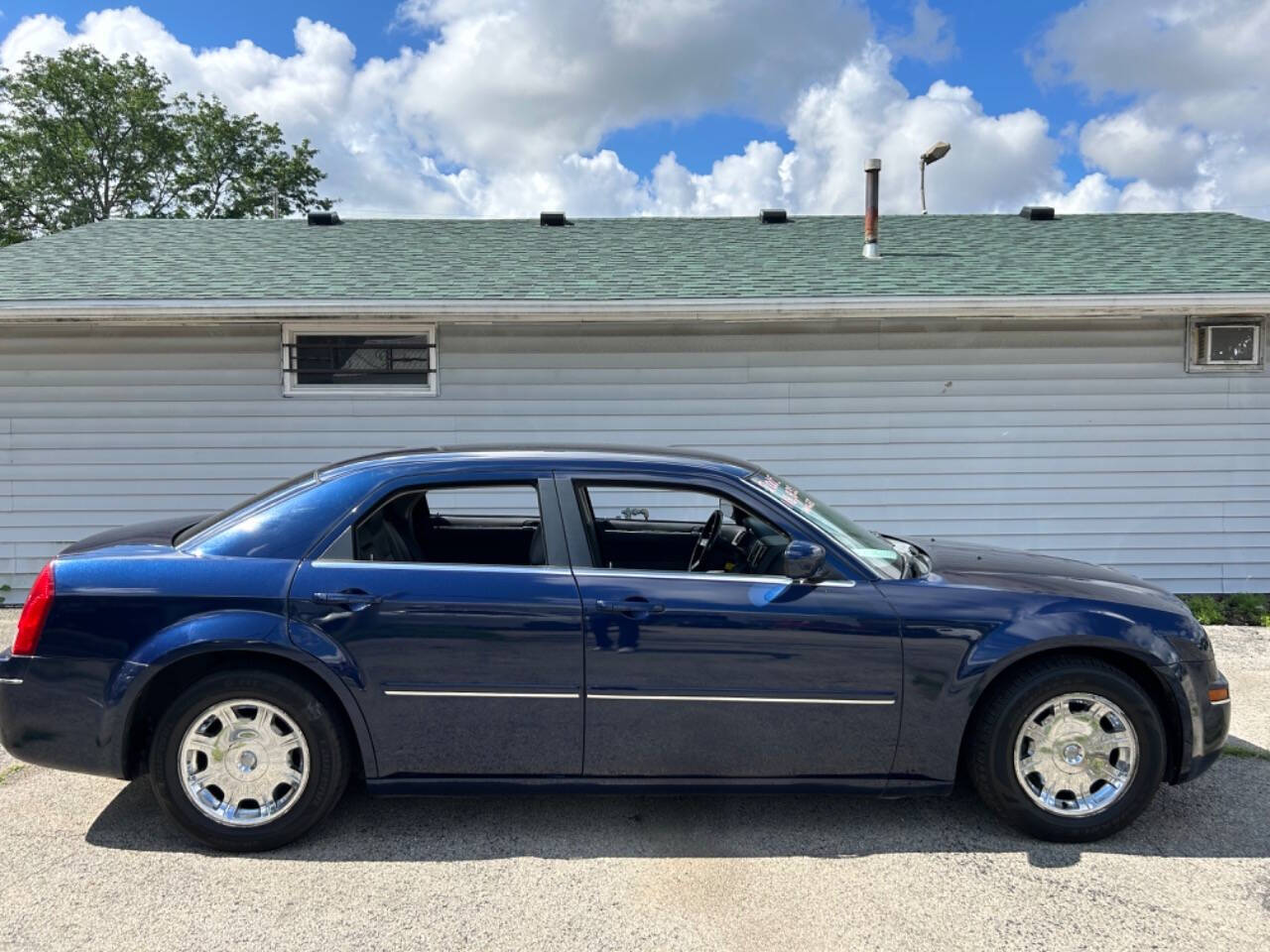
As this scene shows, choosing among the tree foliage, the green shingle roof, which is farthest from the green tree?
the green shingle roof

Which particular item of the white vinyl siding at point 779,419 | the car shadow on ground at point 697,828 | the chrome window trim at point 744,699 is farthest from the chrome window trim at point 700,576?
A: the white vinyl siding at point 779,419

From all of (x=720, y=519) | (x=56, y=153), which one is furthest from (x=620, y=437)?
(x=56, y=153)

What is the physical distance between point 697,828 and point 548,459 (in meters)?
1.58

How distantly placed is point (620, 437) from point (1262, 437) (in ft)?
18.0

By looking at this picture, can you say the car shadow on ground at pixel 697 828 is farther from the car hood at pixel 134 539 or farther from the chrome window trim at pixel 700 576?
the car hood at pixel 134 539

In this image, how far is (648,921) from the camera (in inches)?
106

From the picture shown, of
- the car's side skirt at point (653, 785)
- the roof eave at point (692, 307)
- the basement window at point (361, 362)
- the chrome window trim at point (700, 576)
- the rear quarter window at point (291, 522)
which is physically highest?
the roof eave at point (692, 307)

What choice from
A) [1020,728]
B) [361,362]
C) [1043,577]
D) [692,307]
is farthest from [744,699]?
[361,362]

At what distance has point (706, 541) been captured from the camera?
159 inches

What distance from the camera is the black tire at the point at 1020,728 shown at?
3109 mm

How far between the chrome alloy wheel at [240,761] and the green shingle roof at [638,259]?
414 centimetres

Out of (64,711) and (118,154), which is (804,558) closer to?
(64,711)

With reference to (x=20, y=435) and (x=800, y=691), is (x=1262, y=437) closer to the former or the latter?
(x=800, y=691)

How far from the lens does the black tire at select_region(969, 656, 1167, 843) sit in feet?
10.2
